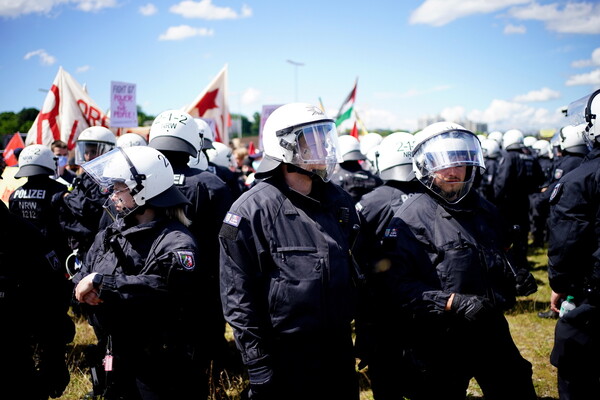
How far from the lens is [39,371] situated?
2834 mm

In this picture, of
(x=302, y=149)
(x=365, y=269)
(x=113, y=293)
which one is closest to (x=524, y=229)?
(x=365, y=269)

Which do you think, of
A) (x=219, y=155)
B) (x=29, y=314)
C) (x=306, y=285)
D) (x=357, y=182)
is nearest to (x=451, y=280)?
(x=306, y=285)

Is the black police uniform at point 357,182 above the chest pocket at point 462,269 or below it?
above

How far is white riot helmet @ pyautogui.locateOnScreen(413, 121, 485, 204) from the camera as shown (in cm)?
311

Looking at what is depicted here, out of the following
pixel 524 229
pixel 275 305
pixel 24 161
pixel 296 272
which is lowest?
pixel 524 229

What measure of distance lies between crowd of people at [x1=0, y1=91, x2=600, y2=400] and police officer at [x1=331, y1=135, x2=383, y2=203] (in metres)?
2.97

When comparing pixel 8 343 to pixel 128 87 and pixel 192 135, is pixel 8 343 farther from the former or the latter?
pixel 128 87

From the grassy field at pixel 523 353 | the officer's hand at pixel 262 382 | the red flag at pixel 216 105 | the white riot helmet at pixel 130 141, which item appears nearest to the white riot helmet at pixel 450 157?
the officer's hand at pixel 262 382

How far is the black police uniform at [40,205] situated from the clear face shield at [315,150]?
417 cm

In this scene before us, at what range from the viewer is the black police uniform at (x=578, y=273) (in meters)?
3.09

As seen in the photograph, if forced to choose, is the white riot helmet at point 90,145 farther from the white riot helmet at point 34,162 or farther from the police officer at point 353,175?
the police officer at point 353,175

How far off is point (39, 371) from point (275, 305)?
158 centimetres

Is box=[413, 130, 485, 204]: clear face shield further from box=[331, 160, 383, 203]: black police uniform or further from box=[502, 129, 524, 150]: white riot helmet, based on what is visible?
box=[502, 129, 524, 150]: white riot helmet

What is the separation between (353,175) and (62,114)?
7489 millimetres
